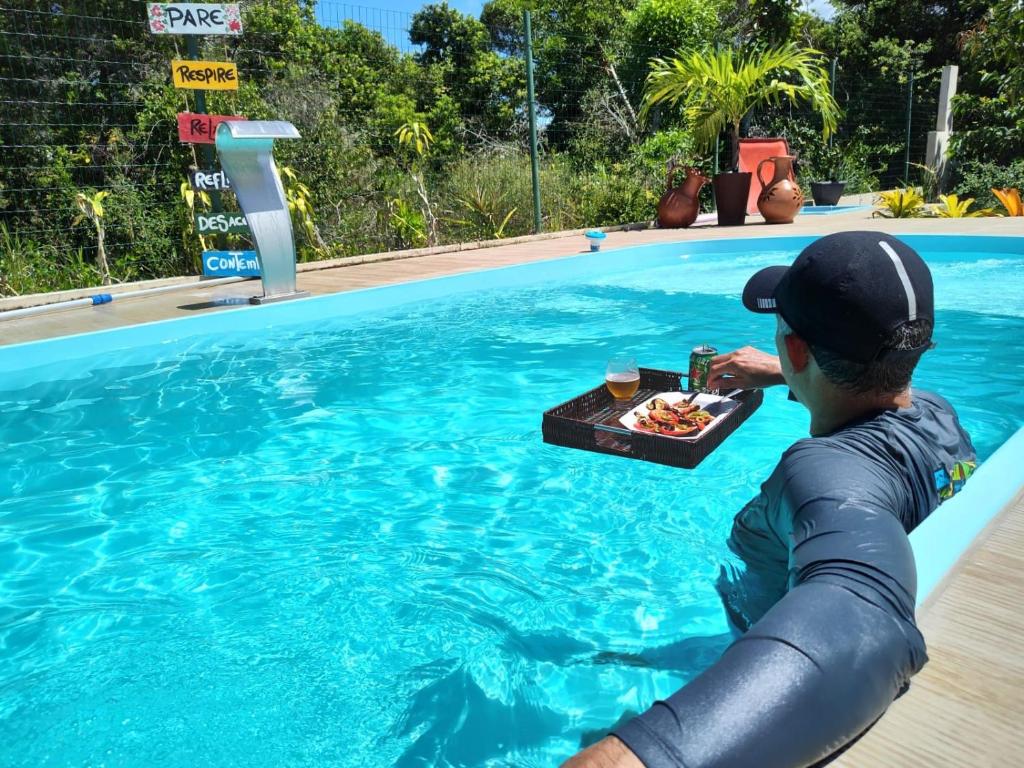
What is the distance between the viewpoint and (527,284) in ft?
28.2

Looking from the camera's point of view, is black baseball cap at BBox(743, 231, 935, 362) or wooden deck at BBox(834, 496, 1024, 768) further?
black baseball cap at BBox(743, 231, 935, 362)

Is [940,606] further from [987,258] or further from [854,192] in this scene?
[854,192]

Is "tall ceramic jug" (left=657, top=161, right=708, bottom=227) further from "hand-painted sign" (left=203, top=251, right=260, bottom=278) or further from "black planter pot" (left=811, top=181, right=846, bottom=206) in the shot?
"hand-painted sign" (left=203, top=251, right=260, bottom=278)

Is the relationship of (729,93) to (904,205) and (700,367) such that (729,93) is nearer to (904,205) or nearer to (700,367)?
(904,205)

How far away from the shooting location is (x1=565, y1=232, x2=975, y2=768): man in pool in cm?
79

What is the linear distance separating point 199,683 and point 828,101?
45.6 ft

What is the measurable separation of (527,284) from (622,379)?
6.09m

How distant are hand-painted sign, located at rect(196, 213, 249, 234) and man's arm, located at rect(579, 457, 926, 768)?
7218 mm

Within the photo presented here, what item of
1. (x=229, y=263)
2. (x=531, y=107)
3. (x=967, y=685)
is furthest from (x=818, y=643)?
(x=531, y=107)

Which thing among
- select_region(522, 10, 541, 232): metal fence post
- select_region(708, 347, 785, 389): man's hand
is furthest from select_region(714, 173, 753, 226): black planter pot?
select_region(708, 347, 785, 389): man's hand

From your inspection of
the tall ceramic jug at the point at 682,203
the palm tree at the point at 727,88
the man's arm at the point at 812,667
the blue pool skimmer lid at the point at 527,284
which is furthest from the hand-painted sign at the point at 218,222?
the palm tree at the point at 727,88

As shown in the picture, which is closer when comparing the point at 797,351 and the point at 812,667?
the point at 812,667

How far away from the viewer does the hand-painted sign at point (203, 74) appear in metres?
7.44

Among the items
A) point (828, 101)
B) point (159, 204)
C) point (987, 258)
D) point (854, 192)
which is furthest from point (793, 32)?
point (159, 204)
